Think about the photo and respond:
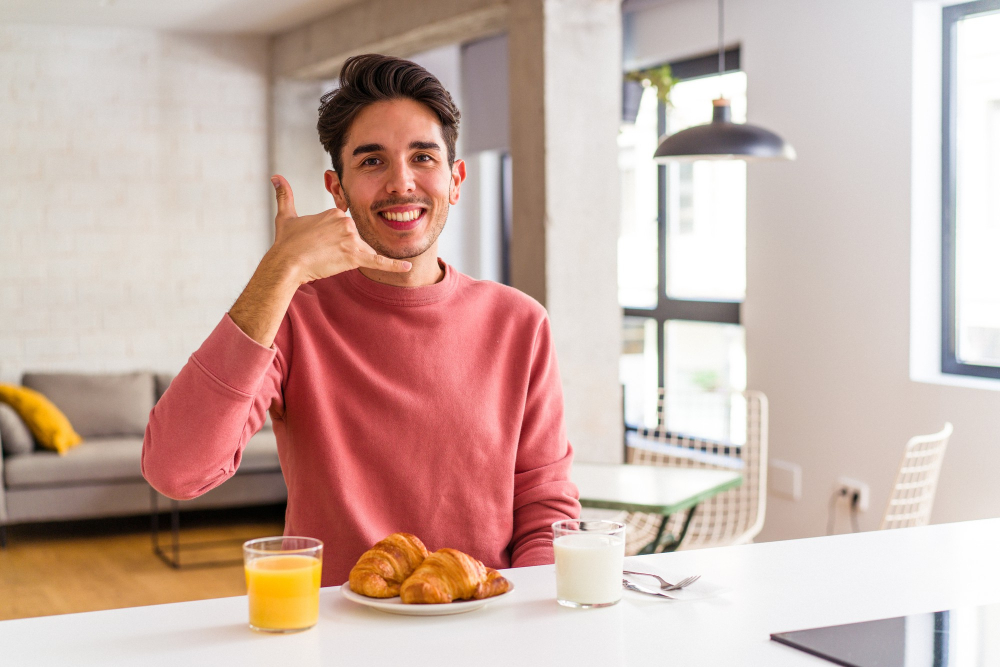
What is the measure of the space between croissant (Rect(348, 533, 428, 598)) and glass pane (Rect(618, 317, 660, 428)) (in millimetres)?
4208

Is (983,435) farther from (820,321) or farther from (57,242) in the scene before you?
(57,242)

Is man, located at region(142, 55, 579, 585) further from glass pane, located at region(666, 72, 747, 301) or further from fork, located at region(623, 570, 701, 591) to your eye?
glass pane, located at region(666, 72, 747, 301)

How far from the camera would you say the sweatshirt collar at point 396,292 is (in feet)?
4.97

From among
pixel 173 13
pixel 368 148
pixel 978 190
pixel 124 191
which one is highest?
pixel 173 13

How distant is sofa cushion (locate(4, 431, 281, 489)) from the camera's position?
4.94 m

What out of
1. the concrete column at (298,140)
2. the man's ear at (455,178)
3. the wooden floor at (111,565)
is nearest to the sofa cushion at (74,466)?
the wooden floor at (111,565)

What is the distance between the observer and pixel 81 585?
14.2 feet

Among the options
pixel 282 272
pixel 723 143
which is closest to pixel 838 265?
pixel 723 143

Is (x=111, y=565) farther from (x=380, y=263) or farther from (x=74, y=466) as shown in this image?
(x=380, y=263)

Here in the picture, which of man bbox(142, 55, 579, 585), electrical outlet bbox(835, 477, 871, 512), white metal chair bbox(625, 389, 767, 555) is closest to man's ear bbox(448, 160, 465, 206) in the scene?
man bbox(142, 55, 579, 585)

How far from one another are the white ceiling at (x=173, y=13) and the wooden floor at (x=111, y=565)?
2.73 m

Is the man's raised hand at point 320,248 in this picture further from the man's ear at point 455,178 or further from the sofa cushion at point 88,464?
the sofa cushion at point 88,464

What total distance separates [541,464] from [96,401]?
15.0 feet

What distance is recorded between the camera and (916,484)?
298 cm
